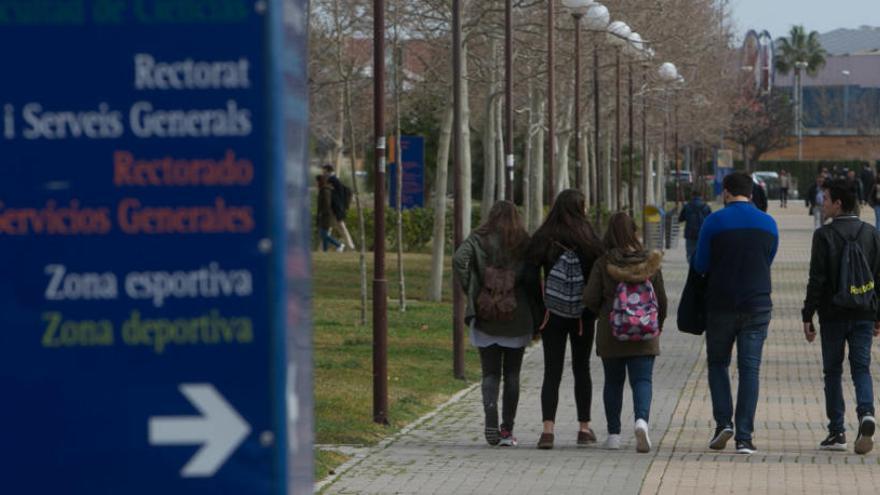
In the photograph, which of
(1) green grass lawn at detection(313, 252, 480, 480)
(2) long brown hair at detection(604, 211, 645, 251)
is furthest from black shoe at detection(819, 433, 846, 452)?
(1) green grass lawn at detection(313, 252, 480, 480)

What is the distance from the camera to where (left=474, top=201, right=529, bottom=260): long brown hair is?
12195mm

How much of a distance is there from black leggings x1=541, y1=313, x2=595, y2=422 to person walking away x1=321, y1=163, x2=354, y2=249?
25.6 metres

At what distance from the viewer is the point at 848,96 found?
145875 millimetres

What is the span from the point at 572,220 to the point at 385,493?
2841 millimetres

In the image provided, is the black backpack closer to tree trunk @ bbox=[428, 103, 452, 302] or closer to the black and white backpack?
the black and white backpack

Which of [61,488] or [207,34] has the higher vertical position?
[207,34]

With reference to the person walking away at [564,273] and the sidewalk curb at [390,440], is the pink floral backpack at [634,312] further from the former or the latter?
the sidewalk curb at [390,440]

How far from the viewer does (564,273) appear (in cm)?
1208

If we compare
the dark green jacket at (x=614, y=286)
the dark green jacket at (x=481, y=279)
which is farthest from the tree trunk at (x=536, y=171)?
the dark green jacket at (x=614, y=286)

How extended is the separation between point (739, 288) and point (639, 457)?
1.13 m

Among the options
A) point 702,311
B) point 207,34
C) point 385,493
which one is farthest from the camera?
point 702,311

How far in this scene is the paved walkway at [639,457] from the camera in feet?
33.8

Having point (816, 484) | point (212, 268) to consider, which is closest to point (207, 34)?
point (212, 268)

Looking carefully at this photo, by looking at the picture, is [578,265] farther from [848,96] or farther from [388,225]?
[848,96]
